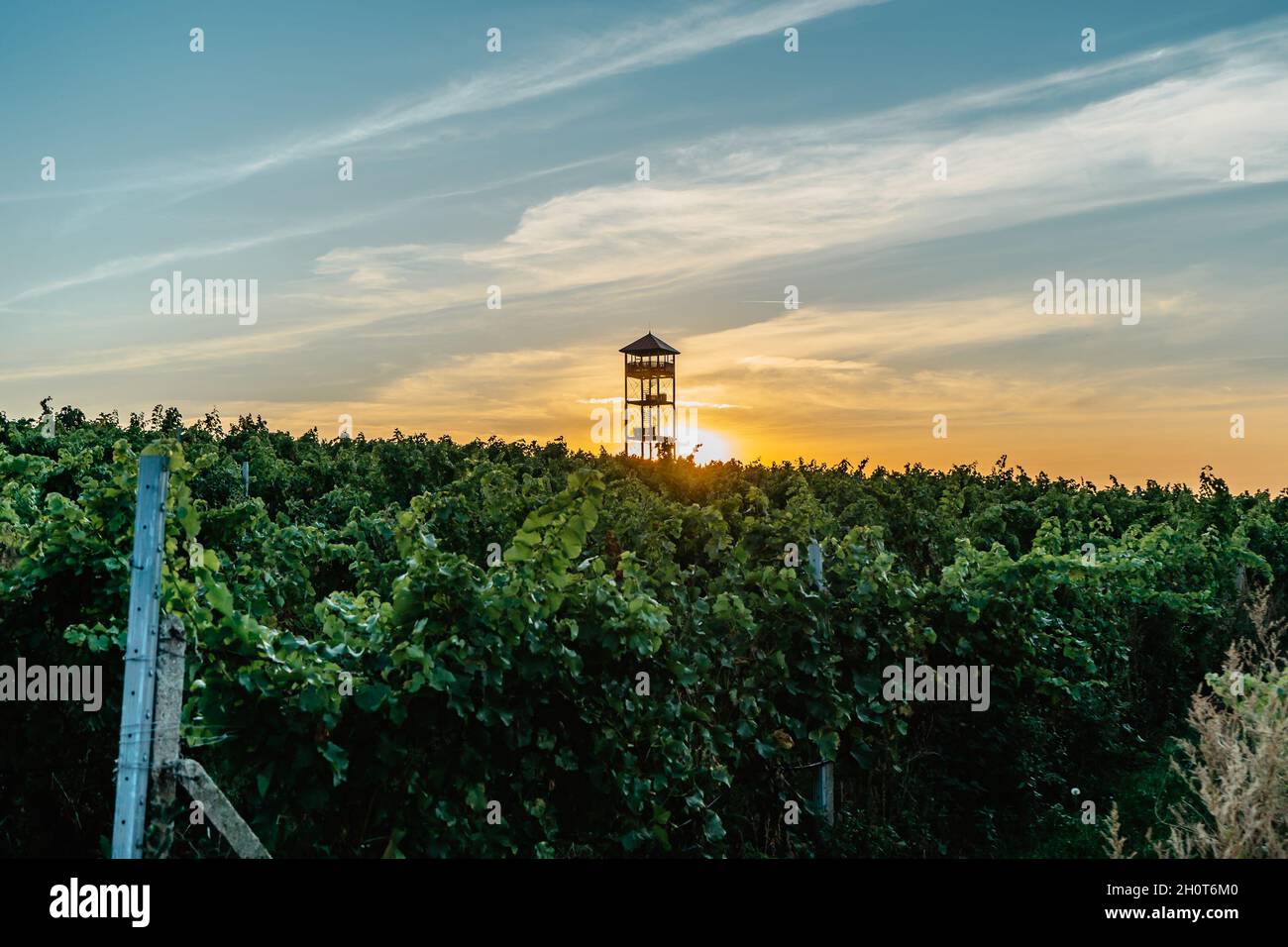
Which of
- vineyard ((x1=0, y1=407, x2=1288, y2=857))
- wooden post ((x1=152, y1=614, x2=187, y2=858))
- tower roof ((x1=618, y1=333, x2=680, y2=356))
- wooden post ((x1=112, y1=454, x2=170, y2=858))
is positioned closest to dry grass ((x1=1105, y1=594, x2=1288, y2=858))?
vineyard ((x1=0, y1=407, x2=1288, y2=857))

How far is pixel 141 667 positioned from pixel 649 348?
33651 millimetres

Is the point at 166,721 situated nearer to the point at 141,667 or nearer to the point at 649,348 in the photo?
the point at 141,667

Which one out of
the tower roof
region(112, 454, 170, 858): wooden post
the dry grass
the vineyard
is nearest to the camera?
region(112, 454, 170, 858): wooden post

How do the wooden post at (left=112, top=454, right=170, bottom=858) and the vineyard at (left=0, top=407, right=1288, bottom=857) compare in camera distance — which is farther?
the vineyard at (left=0, top=407, right=1288, bottom=857)

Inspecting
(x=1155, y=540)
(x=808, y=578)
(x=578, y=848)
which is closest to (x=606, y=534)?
(x=808, y=578)

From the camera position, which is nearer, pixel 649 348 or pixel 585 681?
pixel 585 681

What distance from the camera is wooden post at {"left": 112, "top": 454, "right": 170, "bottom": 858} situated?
4316 millimetres

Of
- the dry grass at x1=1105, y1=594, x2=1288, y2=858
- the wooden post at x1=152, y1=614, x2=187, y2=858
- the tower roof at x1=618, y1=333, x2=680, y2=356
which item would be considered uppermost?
the tower roof at x1=618, y1=333, x2=680, y2=356

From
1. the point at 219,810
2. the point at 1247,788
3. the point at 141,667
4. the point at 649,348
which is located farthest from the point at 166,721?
the point at 649,348

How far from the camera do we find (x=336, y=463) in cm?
2452

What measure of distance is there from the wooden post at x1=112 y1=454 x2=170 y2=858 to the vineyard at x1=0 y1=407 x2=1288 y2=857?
0.18 meters

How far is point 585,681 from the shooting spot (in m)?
5.50

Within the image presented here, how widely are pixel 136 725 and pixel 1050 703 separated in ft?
24.8

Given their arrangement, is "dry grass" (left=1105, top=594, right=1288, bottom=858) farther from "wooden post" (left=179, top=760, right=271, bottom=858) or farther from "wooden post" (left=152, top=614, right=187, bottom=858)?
"wooden post" (left=152, top=614, right=187, bottom=858)
